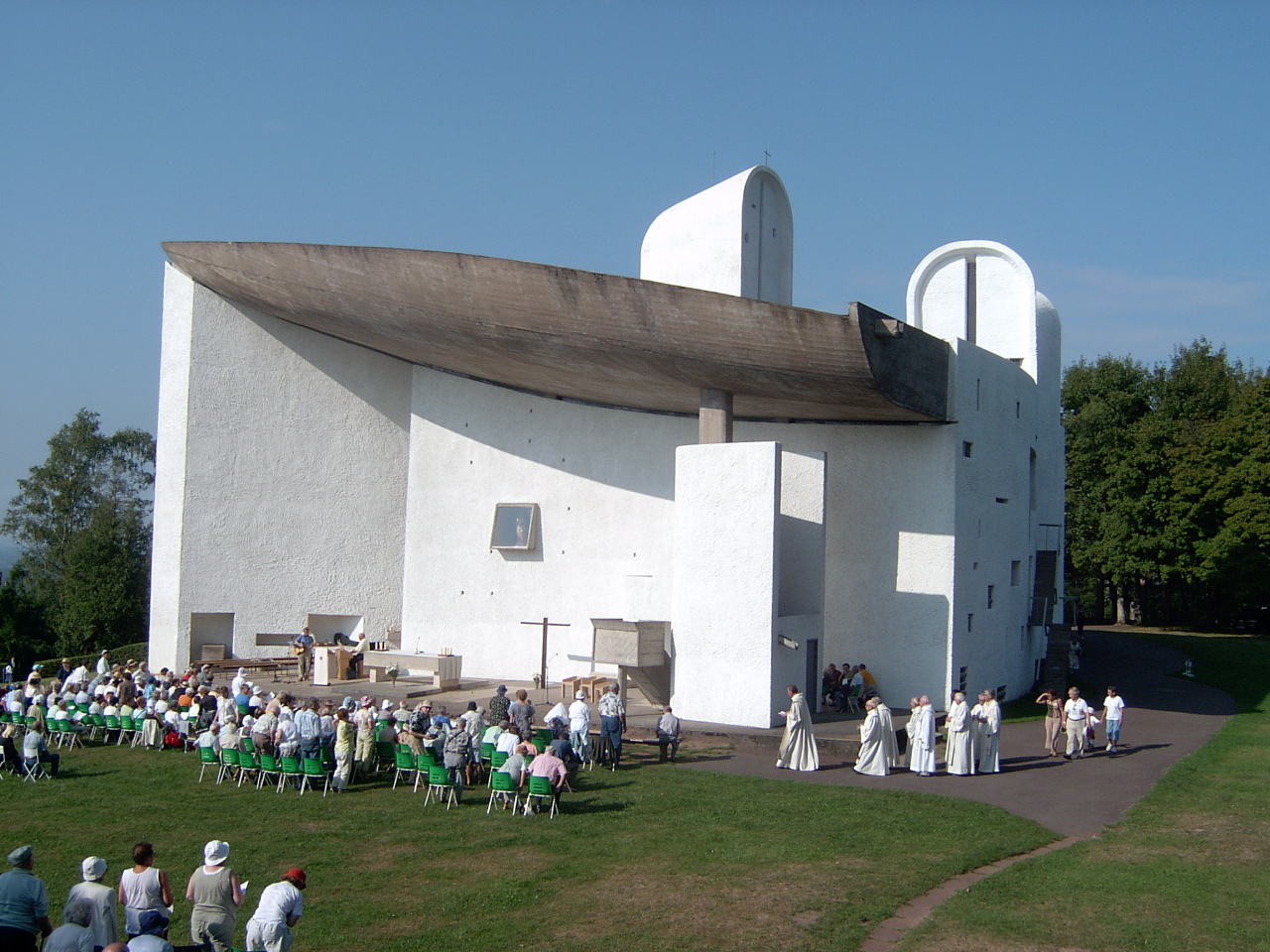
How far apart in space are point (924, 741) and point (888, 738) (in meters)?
0.44

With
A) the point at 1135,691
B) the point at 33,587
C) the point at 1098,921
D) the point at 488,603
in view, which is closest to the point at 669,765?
the point at 1098,921

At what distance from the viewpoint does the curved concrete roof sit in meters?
14.9

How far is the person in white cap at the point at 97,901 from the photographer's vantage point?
6.27 meters

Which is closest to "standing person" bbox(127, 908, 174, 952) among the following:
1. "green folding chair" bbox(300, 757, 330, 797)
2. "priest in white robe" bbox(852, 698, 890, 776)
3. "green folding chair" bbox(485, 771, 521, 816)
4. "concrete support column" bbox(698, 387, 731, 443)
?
"green folding chair" bbox(485, 771, 521, 816)

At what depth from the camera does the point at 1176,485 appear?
35.9m

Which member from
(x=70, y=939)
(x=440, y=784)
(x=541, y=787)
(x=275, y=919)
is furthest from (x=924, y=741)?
(x=70, y=939)

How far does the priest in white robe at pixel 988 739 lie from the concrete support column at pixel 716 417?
550 cm

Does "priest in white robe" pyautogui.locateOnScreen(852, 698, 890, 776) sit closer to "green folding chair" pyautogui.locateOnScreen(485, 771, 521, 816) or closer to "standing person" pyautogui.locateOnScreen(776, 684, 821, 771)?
"standing person" pyautogui.locateOnScreen(776, 684, 821, 771)

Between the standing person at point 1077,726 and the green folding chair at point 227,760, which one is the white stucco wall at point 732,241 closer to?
the standing person at point 1077,726

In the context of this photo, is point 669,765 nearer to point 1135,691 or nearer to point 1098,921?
point 1098,921

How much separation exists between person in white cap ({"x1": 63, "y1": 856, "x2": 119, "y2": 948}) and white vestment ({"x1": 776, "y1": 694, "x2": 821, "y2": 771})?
29.8 feet

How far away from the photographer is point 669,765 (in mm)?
14227

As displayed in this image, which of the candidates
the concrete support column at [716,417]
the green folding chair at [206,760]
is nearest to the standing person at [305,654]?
the green folding chair at [206,760]

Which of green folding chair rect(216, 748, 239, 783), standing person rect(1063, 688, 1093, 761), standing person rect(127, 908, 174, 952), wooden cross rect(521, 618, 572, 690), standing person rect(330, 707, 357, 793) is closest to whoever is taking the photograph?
standing person rect(127, 908, 174, 952)
